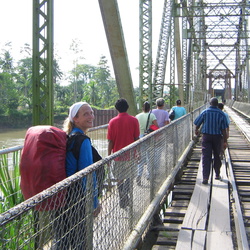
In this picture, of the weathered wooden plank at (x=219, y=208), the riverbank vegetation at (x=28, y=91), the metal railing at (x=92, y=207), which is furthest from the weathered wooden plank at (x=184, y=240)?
the riverbank vegetation at (x=28, y=91)

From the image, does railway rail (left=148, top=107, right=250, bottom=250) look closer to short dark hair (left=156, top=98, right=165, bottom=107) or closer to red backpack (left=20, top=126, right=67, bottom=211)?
short dark hair (left=156, top=98, right=165, bottom=107)

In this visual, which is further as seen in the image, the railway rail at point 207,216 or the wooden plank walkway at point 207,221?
the railway rail at point 207,216

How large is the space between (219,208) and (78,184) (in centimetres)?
355

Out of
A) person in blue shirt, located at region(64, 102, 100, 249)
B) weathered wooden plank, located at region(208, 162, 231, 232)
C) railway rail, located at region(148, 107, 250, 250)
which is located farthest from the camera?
weathered wooden plank, located at region(208, 162, 231, 232)

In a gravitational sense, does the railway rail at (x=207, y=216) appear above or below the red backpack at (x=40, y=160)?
below

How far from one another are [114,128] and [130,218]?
199 centimetres

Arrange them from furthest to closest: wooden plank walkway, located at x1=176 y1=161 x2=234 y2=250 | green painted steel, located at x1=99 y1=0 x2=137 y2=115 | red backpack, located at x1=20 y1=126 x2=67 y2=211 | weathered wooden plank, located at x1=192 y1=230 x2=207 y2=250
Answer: green painted steel, located at x1=99 y1=0 x2=137 y2=115 → wooden plank walkway, located at x1=176 y1=161 x2=234 y2=250 → weathered wooden plank, located at x1=192 y1=230 x2=207 y2=250 → red backpack, located at x1=20 y1=126 x2=67 y2=211

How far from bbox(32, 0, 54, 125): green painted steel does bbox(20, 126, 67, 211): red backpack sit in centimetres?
271

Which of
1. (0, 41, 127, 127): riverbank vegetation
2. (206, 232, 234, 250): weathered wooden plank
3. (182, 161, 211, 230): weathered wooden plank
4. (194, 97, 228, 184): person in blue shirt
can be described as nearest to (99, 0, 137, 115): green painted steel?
(194, 97, 228, 184): person in blue shirt

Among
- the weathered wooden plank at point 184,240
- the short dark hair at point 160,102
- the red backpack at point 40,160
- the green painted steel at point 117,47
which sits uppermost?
the green painted steel at point 117,47

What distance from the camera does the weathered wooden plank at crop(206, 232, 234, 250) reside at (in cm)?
444

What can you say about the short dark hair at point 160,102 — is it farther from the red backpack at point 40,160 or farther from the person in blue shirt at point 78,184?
the red backpack at point 40,160

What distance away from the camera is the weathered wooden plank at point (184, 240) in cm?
439

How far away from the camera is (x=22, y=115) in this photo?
5781 centimetres
